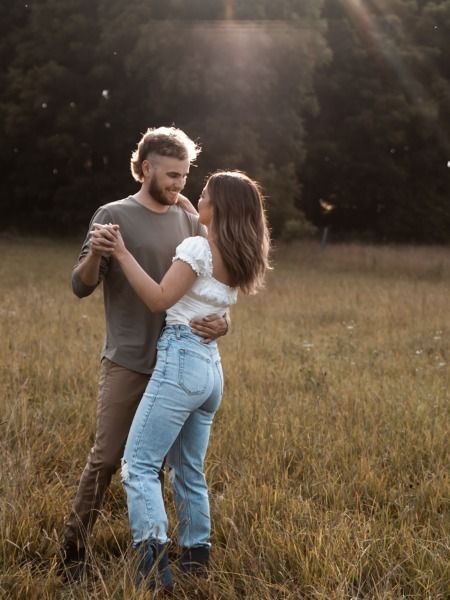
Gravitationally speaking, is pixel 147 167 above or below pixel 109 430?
above

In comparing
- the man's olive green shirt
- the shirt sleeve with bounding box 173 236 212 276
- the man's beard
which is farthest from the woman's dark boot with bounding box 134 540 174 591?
the man's beard

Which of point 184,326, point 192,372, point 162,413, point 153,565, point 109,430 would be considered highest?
point 184,326

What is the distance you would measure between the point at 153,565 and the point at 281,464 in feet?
5.38

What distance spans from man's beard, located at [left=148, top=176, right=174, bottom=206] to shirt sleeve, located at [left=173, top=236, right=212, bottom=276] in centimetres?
41

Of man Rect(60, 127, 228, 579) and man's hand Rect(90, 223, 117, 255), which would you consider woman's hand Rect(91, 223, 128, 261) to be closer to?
man's hand Rect(90, 223, 117, 255)

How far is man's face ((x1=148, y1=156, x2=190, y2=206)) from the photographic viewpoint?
10.6 ft

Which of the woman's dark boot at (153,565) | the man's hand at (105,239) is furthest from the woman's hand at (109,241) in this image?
the woman's dark boot at (153,565)

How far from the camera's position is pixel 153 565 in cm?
287

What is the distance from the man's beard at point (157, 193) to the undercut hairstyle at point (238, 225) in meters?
0.30

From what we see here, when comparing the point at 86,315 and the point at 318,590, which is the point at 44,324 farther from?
the point at 318,590

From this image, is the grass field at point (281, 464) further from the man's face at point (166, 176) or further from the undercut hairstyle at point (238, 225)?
the man's face at point (166, 176)

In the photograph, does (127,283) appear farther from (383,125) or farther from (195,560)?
(383,125)

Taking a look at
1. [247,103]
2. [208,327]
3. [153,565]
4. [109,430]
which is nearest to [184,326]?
[208,327]

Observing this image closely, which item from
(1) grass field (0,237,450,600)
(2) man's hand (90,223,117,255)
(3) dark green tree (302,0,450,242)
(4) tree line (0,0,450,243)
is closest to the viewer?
(2) man's hand (90,223,117,255)
